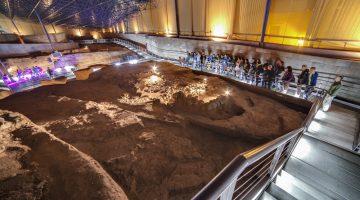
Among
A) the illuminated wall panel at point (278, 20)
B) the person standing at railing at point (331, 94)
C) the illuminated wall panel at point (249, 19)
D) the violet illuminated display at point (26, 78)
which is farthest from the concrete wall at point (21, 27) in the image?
the person standing at railing at point (331, 94)

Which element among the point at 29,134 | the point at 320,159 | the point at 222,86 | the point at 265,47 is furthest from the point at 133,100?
the point at 265,47

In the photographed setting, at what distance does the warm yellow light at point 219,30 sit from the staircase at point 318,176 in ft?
40.8

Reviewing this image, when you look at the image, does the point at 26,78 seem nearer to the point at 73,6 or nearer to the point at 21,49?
the point at 21,49

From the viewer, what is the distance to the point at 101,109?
564cm

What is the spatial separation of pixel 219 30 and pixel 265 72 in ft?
26.8

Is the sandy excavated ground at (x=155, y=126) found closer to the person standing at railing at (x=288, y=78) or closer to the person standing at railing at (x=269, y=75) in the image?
the person standing at railing at (x=269, y=75)

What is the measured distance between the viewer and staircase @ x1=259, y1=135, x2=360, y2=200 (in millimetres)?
3041

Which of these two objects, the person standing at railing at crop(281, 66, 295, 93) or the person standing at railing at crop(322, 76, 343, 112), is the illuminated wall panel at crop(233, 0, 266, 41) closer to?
the person standing at railing at crop(281, 66, 295, 93)

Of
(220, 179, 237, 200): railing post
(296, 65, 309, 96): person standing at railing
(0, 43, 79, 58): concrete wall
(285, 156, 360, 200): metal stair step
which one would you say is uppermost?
(0, 43, 79, 58): concrete wall

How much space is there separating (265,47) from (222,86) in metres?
5.28

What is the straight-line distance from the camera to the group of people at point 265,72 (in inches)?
259

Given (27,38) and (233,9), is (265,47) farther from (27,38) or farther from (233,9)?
(27,38)

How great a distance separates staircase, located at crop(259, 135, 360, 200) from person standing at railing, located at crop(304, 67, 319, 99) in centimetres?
358

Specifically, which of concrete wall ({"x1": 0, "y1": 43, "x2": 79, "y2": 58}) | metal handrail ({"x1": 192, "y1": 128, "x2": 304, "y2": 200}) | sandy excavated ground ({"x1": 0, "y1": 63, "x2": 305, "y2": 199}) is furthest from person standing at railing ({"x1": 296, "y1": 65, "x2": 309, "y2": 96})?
concrete wall ({"x1": 0, "y1": 43, "x2": 79, "y2": 58})
